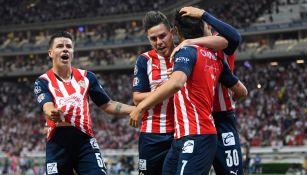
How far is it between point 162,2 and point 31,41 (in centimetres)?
1763

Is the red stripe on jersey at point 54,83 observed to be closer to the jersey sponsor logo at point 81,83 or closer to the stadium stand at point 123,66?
the jersey sponsor logo at point 81,83

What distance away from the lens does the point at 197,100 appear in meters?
6.22

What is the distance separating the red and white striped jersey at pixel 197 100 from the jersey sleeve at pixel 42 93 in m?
1.95

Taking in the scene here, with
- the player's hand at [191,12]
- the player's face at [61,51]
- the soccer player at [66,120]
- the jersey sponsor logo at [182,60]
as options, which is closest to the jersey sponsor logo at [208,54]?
the jersey sponsor logo at [182,60]

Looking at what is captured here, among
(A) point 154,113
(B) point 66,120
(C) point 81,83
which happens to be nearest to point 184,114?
(A) point 154,113

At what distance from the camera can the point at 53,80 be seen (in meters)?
7.71

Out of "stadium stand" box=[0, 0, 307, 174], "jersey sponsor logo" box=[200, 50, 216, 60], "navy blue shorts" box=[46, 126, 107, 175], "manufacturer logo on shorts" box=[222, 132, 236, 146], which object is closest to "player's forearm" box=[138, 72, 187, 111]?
"jersey sponsor logo" box=[200, 50, 216, 60]

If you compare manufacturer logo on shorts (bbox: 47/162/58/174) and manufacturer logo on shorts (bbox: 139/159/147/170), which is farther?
manufacturer logo on shorts (bbox: 139/159/147/170)

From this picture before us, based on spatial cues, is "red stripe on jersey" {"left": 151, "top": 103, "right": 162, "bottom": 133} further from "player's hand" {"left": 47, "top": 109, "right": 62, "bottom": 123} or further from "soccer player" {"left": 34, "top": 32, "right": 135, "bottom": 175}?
"player's hand" {"left": 47, "top": 109, "right": 62, "bottom": 123}

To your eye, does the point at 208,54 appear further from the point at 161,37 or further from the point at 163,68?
the point at 163,68

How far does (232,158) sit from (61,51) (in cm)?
253

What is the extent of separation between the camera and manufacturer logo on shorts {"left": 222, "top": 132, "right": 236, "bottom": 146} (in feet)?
23.2

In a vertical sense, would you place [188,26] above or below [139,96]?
above

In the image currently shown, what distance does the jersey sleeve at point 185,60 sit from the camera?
6.05 meters
